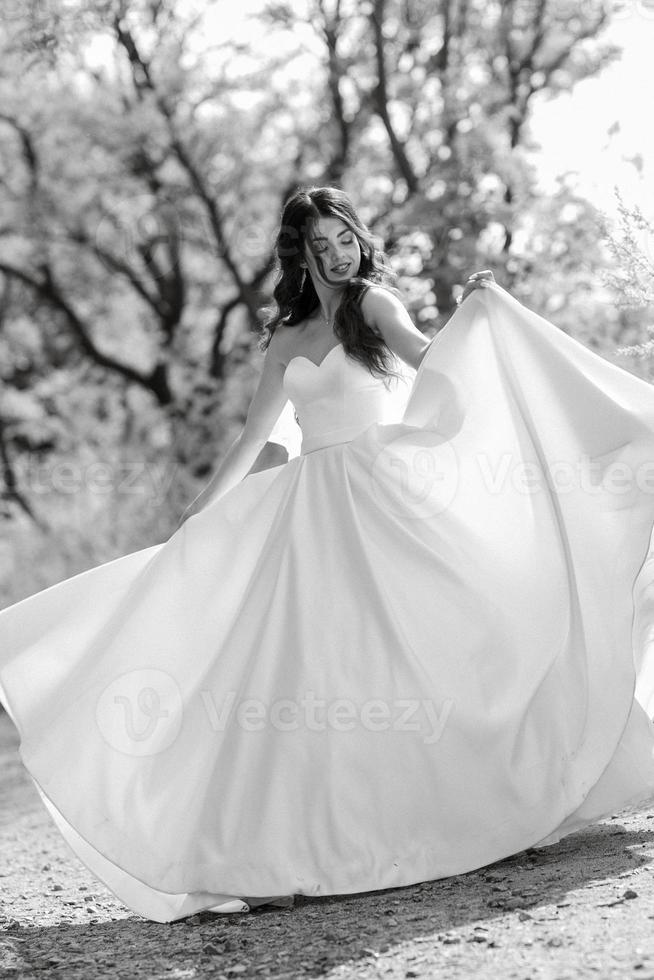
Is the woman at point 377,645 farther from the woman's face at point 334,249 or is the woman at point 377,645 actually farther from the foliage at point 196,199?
the foliage at point 196,199

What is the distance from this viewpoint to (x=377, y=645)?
3625 mm

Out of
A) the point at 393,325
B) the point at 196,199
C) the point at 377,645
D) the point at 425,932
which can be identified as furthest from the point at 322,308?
the point at 196,199

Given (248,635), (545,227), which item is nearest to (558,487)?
(248,635)

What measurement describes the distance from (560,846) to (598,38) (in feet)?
32.6

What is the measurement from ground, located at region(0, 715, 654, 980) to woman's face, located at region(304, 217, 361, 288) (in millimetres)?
2136

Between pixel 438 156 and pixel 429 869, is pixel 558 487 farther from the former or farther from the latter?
pixel 438 156

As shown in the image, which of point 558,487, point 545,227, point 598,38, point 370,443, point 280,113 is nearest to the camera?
point 558,487

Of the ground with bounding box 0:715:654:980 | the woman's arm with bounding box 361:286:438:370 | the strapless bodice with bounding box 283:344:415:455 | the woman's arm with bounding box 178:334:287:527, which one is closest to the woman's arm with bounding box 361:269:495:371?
the woman's arm with bounding box 361:286:438:370

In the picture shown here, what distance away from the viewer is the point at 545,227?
964 centimetres

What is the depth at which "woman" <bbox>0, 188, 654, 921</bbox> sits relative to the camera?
3484 millimetres

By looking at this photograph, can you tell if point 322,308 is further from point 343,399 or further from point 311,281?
point 343,399

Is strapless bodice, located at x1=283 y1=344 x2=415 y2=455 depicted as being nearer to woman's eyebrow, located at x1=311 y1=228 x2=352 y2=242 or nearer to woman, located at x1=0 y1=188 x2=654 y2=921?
woman, located at x1=0 y1=188 x2=654 y2=921

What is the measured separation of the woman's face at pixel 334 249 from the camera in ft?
14.0

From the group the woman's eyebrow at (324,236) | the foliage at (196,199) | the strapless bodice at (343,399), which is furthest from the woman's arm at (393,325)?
the foliage at (196,199)
